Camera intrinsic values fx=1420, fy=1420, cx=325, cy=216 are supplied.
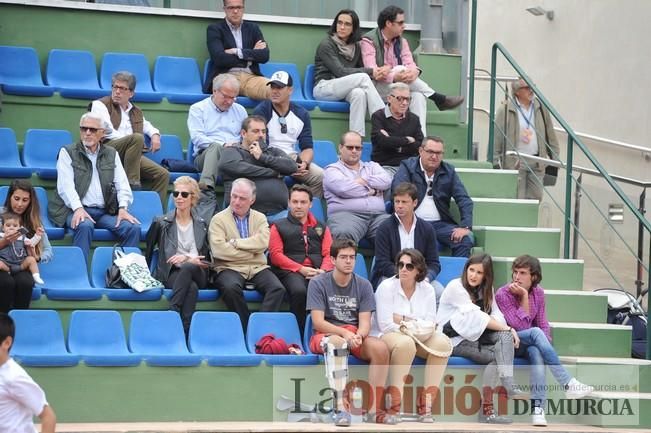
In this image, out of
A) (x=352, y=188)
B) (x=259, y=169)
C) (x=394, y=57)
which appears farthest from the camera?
(x=394, y=57)

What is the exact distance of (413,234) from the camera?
424 inches

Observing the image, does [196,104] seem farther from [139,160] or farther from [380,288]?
[380,288]

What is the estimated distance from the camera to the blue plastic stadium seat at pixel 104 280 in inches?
401

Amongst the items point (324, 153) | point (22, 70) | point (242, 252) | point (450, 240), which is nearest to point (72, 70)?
point (22, 70)

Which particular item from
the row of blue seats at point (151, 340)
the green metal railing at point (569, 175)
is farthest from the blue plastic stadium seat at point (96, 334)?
the green metal railing at point (569, 175)

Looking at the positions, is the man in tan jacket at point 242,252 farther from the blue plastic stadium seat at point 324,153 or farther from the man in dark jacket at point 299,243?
the blue plastic stadium seat at point 324,153

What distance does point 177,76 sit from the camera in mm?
12820

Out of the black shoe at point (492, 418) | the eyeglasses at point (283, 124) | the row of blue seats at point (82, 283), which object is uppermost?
the eyeglasses at point (283, 124)

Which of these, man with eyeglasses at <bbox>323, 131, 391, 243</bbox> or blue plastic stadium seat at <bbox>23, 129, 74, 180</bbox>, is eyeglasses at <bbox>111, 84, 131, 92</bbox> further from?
man with eyeglasses at <bbox>323, 131, 391, 243</bbox>

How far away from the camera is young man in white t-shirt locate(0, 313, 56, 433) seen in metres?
6.52

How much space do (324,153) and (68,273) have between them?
9.52 feet

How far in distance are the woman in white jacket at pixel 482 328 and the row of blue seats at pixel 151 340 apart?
0.51 ft

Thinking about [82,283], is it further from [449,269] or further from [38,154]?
[449,269]

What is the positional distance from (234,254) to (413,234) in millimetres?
1395
